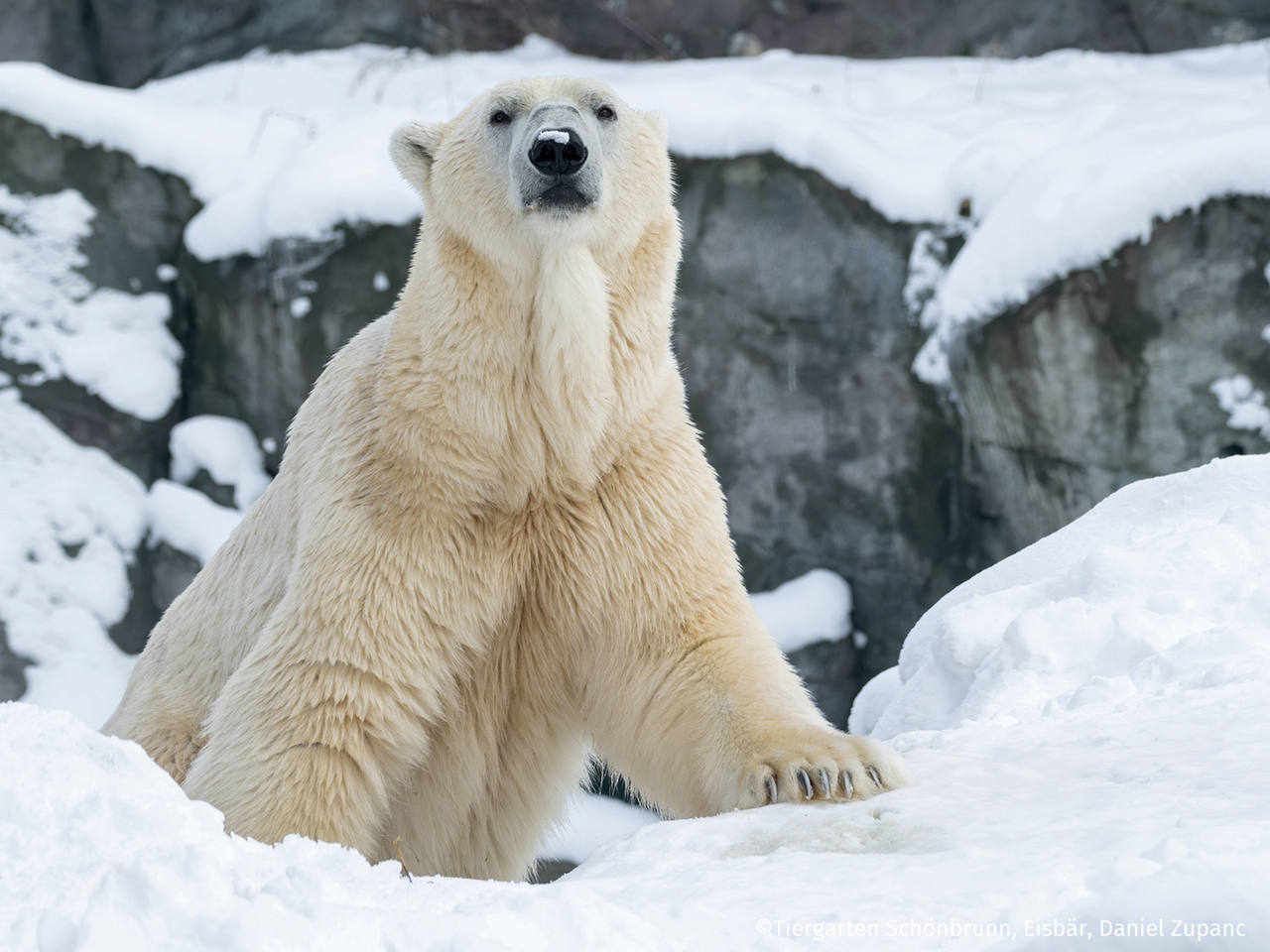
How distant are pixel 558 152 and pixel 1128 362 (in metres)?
3.84

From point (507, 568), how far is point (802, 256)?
4.16 metres

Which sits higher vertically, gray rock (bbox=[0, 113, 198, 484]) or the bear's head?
the bear's head

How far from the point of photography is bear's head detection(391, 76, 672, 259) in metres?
2.22

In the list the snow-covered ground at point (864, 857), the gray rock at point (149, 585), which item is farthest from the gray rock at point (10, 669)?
the snow-covered ground at point (864, 857)

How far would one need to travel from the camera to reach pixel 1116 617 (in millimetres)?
2150

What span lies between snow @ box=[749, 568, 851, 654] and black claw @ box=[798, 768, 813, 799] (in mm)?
4352

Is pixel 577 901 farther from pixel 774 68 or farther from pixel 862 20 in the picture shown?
pixel 862 20

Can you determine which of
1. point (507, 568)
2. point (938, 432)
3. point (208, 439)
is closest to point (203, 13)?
point (208, 439)

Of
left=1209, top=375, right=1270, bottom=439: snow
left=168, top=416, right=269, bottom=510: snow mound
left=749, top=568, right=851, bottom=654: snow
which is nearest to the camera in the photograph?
left=1209, top=375, right=1270, bottom=439: snow

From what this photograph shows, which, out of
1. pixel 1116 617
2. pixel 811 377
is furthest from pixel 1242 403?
pixel 1116 617

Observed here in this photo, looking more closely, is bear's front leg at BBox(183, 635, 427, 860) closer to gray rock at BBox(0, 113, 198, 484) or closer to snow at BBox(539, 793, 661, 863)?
snow at BBox(539, 793, 661, 863)

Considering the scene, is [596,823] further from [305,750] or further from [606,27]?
[606,27]

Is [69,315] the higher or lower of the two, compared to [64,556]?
higher

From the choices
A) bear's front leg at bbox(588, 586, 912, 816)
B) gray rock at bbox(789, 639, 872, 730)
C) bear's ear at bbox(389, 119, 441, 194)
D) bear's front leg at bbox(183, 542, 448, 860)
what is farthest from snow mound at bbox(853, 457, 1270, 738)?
gray rock at bbox(789, 639, 872, 730)
